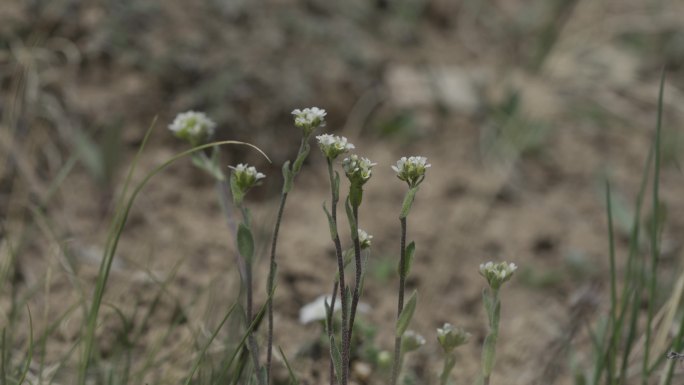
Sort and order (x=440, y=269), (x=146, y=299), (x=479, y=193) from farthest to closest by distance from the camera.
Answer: (x=479, y=193)
(x=440, y=269)
(x=146, y=299)

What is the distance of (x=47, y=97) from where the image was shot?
255 cm

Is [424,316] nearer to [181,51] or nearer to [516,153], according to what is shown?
[516,153]

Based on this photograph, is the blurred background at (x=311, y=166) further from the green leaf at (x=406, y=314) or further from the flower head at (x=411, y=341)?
the green leaf at (x=406, y=314)


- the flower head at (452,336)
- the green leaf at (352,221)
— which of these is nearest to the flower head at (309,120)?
the green leaf at (352,221)

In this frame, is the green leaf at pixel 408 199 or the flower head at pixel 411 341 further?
the flower head at pixel 411 341

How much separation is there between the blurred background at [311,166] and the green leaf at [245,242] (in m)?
0.47

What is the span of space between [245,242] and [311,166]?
1539 mm

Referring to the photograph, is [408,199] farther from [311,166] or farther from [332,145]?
[311,166]

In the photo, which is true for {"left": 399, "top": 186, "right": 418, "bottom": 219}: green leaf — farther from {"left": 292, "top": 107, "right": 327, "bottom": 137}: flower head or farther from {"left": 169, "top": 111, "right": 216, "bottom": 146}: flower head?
{"left": 169, "top": 111, "right": 216, "bottom": 146}: flower head

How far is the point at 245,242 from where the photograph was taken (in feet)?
4.42

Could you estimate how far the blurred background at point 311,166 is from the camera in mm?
2070

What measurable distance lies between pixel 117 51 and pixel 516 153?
1500mm

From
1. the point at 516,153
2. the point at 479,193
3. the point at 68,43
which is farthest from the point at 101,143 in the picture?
the point at 516,153

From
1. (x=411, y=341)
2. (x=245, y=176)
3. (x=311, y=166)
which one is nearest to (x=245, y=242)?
A: (x=245, y=176)
